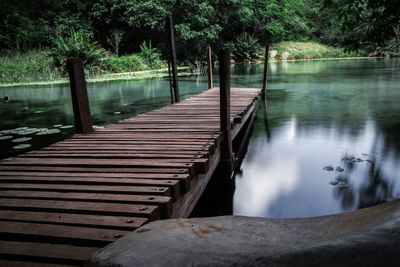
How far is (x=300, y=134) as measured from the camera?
9.49 metres

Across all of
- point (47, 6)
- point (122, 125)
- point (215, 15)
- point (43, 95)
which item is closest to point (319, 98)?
point (122, 125)

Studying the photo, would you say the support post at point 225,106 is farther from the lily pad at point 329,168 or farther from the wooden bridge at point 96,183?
the lily pad at point 329,168

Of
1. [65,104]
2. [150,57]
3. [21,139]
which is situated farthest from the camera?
[150,57]

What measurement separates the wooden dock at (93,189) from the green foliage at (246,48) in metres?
28.8

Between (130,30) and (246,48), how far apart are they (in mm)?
10214

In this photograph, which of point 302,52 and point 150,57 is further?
point 302,52

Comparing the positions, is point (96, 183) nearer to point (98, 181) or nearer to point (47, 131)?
point (98, 181)

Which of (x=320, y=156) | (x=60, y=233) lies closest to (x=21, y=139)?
(x=320, y=156)

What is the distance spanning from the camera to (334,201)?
5621 millimetres

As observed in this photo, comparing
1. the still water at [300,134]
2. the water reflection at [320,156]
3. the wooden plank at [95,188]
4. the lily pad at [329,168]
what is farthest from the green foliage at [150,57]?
the wooden plank at [95,188]

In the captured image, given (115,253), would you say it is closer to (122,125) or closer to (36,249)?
(36,249)

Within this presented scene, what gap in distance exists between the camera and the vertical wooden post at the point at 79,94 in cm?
526

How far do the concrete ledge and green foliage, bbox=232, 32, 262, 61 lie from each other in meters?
32.5

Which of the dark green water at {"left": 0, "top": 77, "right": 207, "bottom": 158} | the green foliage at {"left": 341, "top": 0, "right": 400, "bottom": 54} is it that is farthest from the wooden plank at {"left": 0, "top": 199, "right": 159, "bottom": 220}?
the dark green water at {"left": 0, "top": 77, "right": 207, "bottom": 158}
